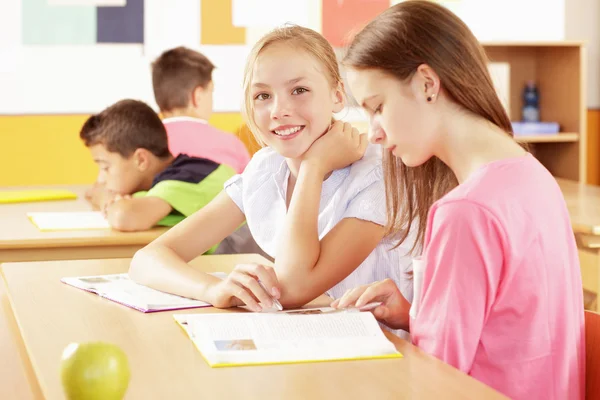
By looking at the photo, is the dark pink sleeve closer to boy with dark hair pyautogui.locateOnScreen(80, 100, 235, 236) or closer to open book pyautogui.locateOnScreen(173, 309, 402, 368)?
open book pyautogui.locateOnScreen(173, 309, 402, 368)

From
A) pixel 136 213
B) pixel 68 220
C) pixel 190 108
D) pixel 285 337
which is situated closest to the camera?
pixel 285 337

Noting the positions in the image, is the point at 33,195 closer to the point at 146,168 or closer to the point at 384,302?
the point at 146,168

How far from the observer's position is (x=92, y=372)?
0.93m

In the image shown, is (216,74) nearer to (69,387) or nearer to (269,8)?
(269,8)

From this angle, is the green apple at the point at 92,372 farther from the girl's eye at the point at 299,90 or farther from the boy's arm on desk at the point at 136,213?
the boy's arm on desk at the point at 136,213

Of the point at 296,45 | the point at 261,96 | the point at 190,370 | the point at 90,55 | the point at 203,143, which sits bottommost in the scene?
the point at 190,370

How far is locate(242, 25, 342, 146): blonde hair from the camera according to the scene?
1787mm

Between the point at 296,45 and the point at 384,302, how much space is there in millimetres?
588

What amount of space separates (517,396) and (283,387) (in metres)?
0.35

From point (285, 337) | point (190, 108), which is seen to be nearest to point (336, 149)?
point (285, 337)

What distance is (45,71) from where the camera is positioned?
181 inches

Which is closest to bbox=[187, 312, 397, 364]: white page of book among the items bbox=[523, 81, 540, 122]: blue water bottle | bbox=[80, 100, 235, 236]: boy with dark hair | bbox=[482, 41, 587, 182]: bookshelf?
bbox=[80, 100, 235, 236]: boy with dark hair

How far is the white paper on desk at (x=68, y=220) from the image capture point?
100 inches

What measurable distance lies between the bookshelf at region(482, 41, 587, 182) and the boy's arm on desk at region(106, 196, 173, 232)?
2815mm
